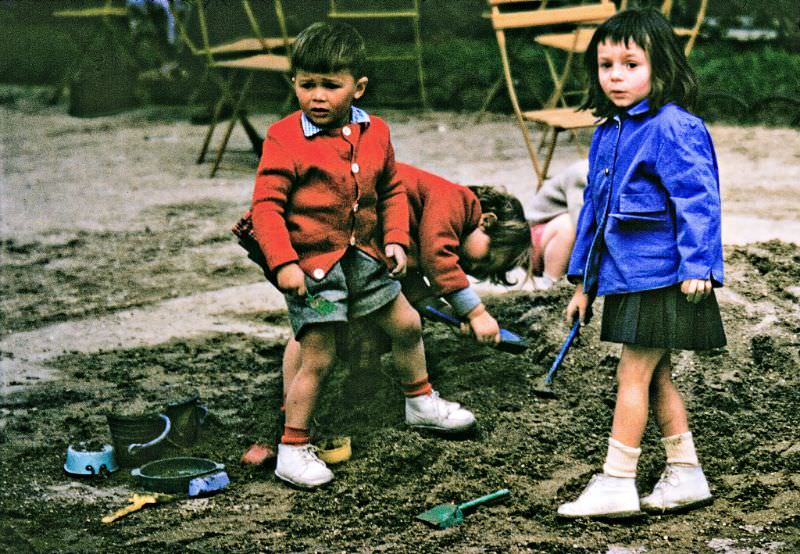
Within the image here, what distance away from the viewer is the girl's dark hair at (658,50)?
2.85 metres

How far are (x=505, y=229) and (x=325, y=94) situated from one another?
1115 millimetres

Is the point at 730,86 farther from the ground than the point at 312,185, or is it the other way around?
the point at 312,185

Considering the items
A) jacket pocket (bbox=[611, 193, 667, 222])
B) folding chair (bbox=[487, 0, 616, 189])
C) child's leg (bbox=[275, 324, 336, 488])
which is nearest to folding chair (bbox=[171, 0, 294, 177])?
folding chair (bbox=[487, 0, 616, 189])

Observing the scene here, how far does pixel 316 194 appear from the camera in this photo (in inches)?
125

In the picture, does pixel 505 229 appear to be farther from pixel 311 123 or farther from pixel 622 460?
pixel 622 460

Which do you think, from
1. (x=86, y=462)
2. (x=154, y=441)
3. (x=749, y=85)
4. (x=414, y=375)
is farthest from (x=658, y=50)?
(x=749, y=85)

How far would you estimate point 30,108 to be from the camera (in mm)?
10461

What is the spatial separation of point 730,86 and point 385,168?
628cm

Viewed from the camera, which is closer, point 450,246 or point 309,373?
point 309,373

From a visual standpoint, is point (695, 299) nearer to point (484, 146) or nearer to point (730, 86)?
point (484, 146)

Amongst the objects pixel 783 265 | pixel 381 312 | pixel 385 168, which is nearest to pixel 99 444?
pixel 381 312

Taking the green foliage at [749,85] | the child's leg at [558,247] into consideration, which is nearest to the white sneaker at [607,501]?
the child's leg at [558,247]

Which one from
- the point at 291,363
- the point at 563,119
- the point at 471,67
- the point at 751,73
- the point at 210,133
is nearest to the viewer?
the point at 291,363

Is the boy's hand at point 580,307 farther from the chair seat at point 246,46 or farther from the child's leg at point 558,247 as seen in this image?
the chair seat at point 246,46
